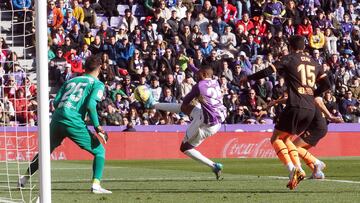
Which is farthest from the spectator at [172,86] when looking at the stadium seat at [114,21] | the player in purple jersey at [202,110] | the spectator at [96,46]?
the player in purple jersey at [202,110]

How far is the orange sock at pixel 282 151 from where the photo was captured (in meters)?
15.1

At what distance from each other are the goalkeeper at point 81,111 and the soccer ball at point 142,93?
17.0m

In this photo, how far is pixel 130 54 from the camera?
33.7 metres

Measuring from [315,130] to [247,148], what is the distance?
14.9 metres

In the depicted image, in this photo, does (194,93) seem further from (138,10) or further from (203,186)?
(138,10)

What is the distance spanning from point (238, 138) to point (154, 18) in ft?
20.8

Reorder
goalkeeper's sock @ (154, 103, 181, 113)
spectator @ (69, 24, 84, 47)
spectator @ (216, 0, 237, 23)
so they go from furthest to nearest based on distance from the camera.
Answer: spectator @ (216, 0, 237, 23), spectator @ (69, 24, 84, 47), goalkeeper's sock @ (154, 103, 181, 113)

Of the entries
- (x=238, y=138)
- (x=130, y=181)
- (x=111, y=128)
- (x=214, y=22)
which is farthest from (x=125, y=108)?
(x=130, y=181)

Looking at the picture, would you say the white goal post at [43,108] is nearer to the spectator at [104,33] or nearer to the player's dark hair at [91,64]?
the player's dark hair at [91,64]

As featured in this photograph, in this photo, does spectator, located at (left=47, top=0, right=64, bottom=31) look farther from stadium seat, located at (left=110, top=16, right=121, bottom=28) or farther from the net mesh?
stadium seat, located at (left=110, top=16, right=121, bottom=28)

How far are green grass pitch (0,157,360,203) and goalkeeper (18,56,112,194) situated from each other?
0.52m

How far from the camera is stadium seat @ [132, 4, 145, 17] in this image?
36.2m

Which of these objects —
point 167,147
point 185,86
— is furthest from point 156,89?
point 167,147

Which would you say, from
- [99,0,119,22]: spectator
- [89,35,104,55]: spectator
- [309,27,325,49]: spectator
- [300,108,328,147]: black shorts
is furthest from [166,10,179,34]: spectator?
[300,108,328,147]: black shorts
